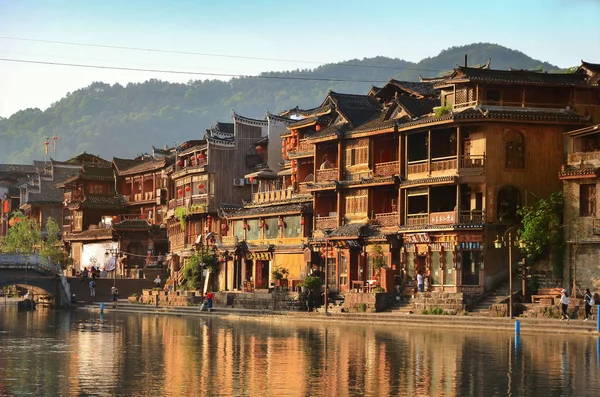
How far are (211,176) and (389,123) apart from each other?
26621mm

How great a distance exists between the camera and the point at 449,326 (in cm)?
5359

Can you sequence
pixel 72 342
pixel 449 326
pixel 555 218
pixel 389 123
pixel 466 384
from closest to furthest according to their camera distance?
pixel 466 384 → pixel 72 342 → pixel 449 326 → pixel 555 218 → pixel 389 123

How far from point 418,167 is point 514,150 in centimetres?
602

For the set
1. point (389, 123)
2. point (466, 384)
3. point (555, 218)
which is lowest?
point (466, 384)

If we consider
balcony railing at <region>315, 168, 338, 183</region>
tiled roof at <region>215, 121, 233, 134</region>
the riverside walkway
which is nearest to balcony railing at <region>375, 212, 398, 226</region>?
balcony railing at <region>315, 168, 338, 183</region>

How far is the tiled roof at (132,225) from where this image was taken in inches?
4102

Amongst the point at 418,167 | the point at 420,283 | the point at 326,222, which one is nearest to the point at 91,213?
the point at 326,222

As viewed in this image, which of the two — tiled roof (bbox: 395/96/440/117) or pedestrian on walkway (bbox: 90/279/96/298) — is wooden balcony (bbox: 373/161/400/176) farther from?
pedestrian on walkway (bbox: 90/279/96/298)

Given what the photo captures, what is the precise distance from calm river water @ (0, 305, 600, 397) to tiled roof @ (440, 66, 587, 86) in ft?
48.2

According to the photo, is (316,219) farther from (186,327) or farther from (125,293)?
(125,293)

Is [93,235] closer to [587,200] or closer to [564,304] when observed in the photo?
[587,200]

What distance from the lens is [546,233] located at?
57156 millimetres

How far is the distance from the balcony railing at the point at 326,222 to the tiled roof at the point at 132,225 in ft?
115

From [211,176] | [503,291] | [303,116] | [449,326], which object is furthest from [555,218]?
[211,176]
